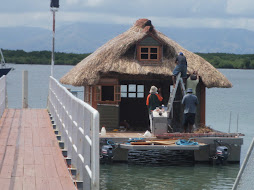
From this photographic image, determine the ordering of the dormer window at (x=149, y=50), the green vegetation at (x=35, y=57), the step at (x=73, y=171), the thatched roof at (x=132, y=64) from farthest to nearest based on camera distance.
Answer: the green vegetation at (x=35, y=57)
the dormer window at (x=149, y=50)
the thatched roof at (x=132, y=64)
the step at (x=73, y=171)

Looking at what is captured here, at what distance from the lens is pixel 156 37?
79.5 feet

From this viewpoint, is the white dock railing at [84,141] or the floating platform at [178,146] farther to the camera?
the floating platform at [178,146]

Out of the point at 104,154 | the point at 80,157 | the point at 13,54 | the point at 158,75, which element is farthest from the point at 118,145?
the point at 13,54

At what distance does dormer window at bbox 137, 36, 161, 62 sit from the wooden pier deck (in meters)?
6.81

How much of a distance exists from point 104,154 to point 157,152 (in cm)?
528

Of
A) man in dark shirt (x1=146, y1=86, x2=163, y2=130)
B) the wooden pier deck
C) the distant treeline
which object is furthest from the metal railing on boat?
the distant treeline

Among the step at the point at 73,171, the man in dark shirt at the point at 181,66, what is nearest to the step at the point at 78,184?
the step at the point at 73,171

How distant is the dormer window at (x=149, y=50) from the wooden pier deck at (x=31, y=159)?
6810mm

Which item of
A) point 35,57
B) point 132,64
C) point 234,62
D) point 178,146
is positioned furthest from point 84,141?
point 35,57

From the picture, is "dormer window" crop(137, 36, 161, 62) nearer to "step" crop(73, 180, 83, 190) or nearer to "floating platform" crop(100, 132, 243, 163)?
"floating platform" crop(100, 132, 243, 163)

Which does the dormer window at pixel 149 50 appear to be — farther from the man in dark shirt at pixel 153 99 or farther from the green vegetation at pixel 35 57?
the green vegetation at pixel 35 57

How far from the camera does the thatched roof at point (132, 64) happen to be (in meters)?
23.5

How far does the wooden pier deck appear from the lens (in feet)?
32.7

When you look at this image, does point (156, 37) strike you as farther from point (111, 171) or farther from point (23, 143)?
point (23, 143)
